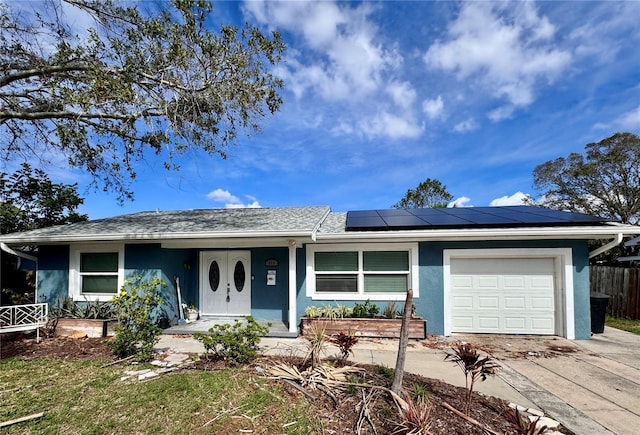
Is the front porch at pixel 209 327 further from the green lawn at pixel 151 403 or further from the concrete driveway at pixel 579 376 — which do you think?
the concrete driveway at pixel 579 376

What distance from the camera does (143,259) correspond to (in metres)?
8.27

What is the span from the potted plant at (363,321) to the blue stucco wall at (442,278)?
19.5 inches

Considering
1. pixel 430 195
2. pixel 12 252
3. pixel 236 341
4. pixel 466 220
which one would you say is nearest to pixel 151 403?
pixel 236 341

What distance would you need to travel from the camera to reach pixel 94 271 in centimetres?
870

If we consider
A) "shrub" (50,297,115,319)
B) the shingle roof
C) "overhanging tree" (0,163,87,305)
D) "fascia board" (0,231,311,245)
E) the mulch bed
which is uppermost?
"overhanging tree" (0,163,87,305)

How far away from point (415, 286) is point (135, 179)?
8.65 meters

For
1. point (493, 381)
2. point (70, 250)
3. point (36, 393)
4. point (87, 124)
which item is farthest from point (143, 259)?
point (493, 381)

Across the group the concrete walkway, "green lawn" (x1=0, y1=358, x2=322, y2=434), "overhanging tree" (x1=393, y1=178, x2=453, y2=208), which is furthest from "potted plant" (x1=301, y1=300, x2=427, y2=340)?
"overhanging tree" (x1=393, y1=178, x2=453, y2=208)

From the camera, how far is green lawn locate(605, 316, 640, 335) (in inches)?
339

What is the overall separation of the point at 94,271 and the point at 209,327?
12.5 feet

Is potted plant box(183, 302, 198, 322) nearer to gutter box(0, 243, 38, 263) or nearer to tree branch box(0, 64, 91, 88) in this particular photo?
gutter box(0, 243, 38, 263)

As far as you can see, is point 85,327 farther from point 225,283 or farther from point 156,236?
point 225,283

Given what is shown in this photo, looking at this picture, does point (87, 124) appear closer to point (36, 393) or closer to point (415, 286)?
point (36, 393)

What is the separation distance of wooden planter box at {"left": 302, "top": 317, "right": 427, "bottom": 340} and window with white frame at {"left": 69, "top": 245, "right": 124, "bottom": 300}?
569 centimetres
